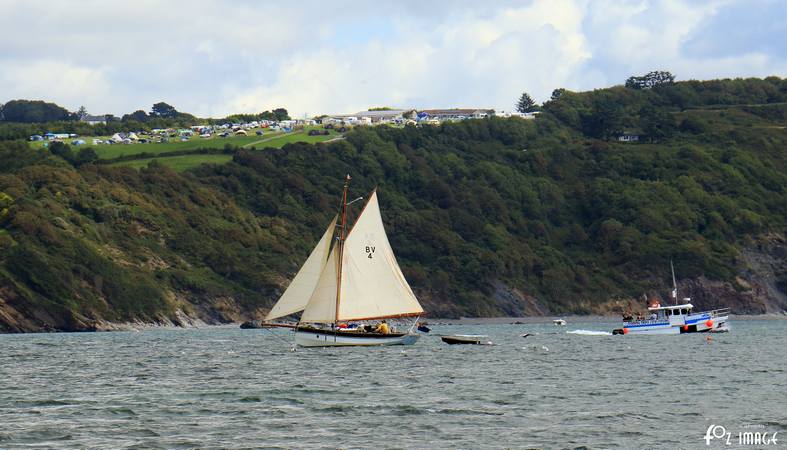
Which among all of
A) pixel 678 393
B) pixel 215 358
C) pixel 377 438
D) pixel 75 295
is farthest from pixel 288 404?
pixel 75 295

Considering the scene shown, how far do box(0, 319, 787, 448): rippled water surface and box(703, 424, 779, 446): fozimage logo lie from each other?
543 millimetres

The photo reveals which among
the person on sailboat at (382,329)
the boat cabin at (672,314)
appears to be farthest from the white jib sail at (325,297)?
the boat cabin at (672,314)

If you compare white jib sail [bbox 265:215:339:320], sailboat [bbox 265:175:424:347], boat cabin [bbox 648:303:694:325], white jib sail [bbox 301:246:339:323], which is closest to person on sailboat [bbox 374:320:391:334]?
sailboat [bbox 265:175:424:347]

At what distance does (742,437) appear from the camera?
1604 inches

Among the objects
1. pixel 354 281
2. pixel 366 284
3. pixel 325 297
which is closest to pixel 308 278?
pixel 325 297

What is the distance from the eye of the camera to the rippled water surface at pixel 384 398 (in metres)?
42.1

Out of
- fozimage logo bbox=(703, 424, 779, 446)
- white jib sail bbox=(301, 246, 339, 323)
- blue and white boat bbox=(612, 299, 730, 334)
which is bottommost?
blue and white boat bbox=(612, 299, 730, 334)

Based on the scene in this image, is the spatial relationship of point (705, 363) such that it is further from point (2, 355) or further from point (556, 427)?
point (2, 355)

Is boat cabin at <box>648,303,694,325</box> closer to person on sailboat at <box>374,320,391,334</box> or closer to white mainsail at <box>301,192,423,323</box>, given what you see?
person on sailboat at <box>374,320,391,334</box>

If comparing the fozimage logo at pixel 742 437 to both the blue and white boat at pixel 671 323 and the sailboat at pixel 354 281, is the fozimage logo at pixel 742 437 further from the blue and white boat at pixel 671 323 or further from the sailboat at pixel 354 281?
the blue and white boat at pixel 671 323

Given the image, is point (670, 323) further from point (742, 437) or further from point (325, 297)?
point (742, 437)

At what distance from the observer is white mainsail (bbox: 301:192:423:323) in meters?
88.4

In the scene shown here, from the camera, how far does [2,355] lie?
89750 mm

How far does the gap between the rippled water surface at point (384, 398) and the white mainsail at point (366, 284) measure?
3.39 meters
